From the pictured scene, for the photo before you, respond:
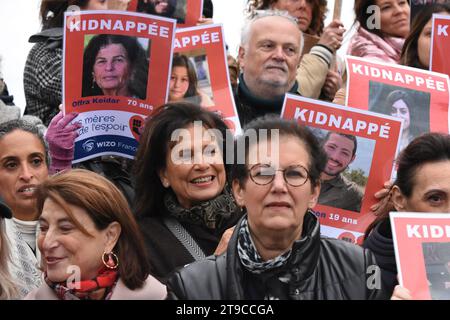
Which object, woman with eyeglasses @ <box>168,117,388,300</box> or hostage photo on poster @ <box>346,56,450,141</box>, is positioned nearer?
woman with eyeglasses @ <box>168,117,388,300</box>

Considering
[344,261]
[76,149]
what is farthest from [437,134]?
[76,149]

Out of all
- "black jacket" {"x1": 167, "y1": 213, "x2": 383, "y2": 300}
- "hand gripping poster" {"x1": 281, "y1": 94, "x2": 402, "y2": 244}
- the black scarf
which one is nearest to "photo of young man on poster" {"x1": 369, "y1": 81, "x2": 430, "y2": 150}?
"hand gripping poster" {"x1": 281, "y1": 94, "x2": 402, "y2": 244}

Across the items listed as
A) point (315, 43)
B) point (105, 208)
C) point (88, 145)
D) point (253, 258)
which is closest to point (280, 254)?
point (253, 258)

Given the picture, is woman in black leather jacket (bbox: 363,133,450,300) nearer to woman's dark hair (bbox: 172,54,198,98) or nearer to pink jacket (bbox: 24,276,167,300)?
pink jacket (bbox: 24,276,167,300)

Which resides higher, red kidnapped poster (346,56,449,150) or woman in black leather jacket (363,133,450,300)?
red kidnapped poster (346,56,449,150)

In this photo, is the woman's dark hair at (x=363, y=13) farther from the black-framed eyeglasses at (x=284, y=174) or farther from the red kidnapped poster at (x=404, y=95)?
the black-framed eyeglasses at (x=284, y=174)

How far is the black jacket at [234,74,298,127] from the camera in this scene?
7.42 metres

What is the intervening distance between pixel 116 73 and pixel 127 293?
1.76m

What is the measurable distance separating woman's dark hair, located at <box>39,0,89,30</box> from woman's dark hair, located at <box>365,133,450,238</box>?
7.76 ft

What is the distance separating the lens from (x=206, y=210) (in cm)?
646

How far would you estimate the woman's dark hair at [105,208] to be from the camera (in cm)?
570

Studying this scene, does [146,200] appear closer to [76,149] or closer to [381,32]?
[76,149]

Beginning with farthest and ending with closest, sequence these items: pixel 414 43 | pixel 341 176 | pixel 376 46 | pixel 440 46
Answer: pixel 376 46 < pixel 414 43 < pixel 440 46 < pixel 341 176

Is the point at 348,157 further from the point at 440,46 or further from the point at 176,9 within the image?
the point at 176,9
